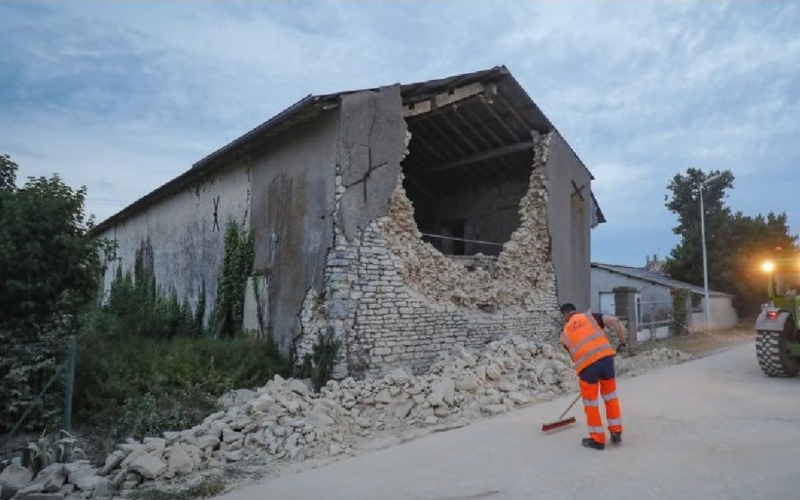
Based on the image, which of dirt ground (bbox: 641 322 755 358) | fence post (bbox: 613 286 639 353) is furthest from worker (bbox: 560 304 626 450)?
fence post (bbox: 613 286 639 353)

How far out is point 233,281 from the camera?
12.7 meters

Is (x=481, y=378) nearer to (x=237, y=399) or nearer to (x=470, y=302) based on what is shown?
(x=470, y=302)

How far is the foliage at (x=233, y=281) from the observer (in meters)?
12.4

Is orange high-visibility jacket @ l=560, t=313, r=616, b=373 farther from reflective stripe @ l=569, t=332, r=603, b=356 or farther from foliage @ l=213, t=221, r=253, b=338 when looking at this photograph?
foliage @ l=213, t=221, r=253, b=338

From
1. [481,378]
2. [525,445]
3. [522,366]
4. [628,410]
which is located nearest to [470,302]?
[522,366]

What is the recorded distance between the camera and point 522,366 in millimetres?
10398

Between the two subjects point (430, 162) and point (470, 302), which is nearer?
point (470, 302)

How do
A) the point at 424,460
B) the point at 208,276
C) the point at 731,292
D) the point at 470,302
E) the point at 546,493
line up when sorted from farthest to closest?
the point at 731,292 → the point at 208,276 → the point at 470,302 → the point at 424,460 → the point at 546,493

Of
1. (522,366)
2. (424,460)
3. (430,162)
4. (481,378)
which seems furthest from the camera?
(430,162)

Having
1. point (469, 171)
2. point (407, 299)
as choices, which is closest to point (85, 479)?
point (407, 299)

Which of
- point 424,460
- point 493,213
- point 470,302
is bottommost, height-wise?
point 424,460

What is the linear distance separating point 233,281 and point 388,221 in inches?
163

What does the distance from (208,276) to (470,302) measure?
6573mm

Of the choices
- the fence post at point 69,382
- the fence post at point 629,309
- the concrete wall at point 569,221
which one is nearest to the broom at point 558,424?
the fence post at point 69,382
